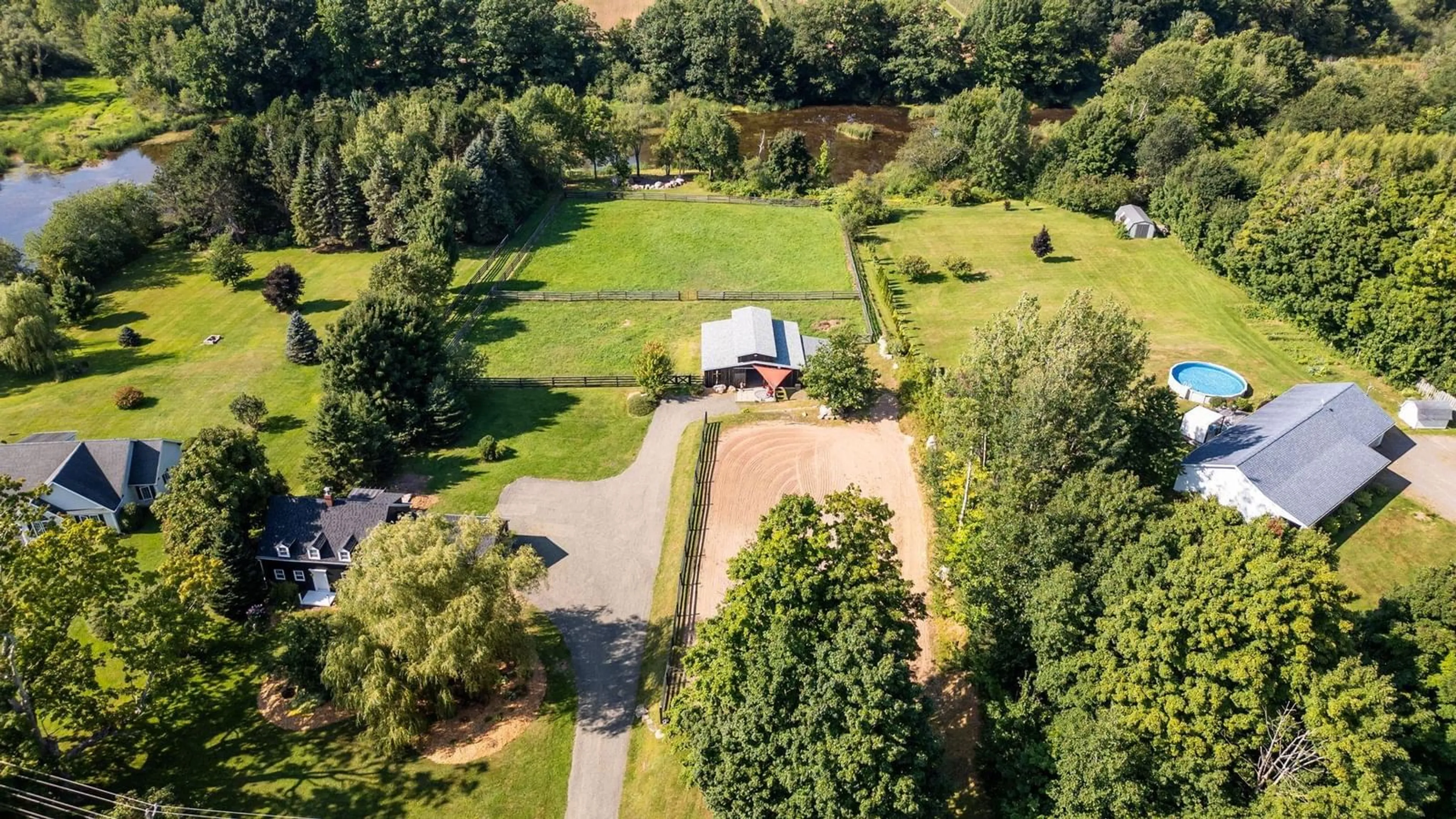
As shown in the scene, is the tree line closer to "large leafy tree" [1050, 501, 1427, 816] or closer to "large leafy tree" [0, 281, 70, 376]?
"large leafy tree" [0, 281, 70, 376]

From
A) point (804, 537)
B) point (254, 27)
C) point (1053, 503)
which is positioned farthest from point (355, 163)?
point (1053, 503)

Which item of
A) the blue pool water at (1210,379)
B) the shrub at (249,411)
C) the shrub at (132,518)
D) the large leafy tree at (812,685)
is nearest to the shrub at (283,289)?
the shrub at (249,411)

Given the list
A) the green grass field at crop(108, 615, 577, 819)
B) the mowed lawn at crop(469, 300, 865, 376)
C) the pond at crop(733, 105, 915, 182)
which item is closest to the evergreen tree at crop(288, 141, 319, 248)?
the mowed lawn at crop(469, 300, 865, 376)

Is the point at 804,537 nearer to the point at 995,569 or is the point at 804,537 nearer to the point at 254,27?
the point at 995,569

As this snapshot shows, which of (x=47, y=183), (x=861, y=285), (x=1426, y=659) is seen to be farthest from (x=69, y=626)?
(x=47, y=183)

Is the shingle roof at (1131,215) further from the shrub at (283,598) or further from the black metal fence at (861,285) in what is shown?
the shrub at (283,598)

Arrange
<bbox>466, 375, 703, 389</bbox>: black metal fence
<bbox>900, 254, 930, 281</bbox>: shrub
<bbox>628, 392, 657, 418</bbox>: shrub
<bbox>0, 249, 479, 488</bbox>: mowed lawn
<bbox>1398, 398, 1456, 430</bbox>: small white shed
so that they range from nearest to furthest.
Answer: <bbox>1398, 398, 1456, 430</bbox>: small white shed
<bbox>0, 249, 479, 488</bbox>: mowed lawn
<bbox>628, 392, 657, 418</bbox>: shrub
<bbox>466, 375, 703, 389</bbox>: black metal fence
<bbox>900, 254, 930, 281</bbox>: shrub

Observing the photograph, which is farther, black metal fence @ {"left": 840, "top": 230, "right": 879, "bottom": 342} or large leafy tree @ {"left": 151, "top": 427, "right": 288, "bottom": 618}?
black metal fence @ {"left": 840, "top": 230, "right": 879, "bottom": 342}
